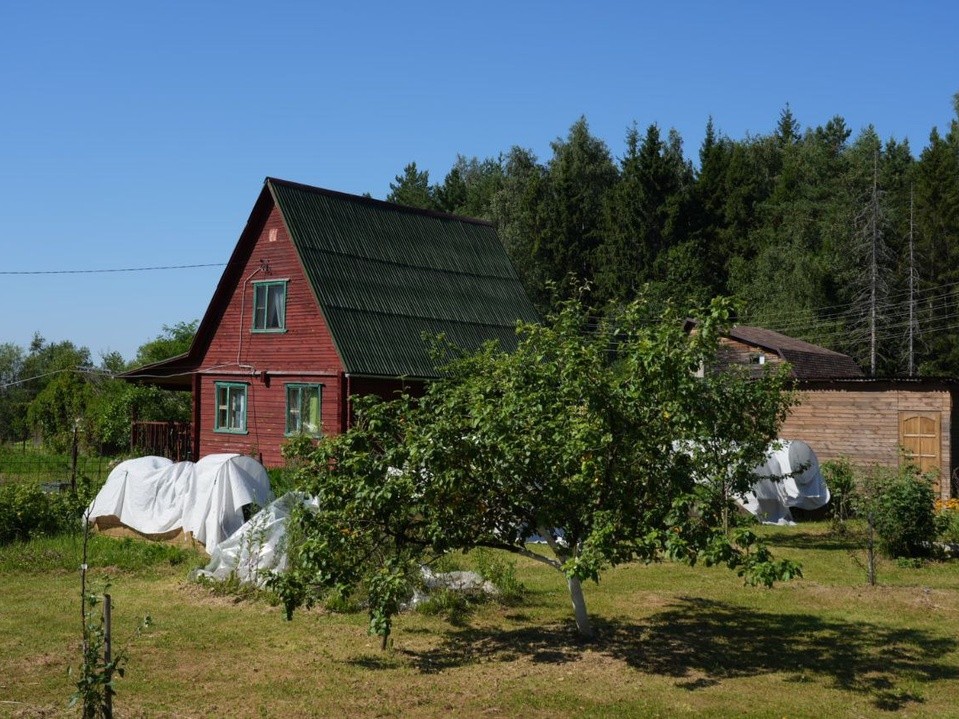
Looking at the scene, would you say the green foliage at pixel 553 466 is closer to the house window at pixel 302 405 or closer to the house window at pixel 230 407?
the house window at pixel 302 405

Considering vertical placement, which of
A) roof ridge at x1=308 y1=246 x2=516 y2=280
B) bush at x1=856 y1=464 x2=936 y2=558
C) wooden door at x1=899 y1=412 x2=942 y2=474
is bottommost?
bush at x1=856 y1=464 x2=936 y2=558

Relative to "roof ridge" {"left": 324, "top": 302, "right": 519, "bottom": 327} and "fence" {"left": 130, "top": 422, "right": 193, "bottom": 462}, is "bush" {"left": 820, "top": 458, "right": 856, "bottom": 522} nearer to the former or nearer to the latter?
"roof ridge" {"left": 324, "top": 302, "right": 519, "bottom": 327}

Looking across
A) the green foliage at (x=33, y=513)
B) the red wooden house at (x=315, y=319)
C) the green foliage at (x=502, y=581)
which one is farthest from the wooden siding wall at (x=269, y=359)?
the green foliage at (x=502, y=581)

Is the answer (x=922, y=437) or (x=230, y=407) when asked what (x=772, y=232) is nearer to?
(x=922, y=437)

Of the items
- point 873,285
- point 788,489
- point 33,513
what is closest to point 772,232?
point 873,285

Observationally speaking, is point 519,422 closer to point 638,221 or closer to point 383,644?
point 383,644

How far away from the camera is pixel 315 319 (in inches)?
1070

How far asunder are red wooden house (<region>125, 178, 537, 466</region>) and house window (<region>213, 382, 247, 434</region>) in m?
0.03

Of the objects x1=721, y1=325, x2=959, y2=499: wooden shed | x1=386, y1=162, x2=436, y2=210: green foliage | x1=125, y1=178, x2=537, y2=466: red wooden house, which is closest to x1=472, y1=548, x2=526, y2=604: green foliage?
x1=125, y1=178, x2=537, y2=466: red wooden house

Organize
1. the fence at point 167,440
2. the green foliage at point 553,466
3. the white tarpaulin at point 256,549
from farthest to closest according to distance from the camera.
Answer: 1. the fence at point 167,440
2. the white tarpaulin at point 256,549
3. the green foliage at point 553,466

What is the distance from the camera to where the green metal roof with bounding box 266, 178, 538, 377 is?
26.9m

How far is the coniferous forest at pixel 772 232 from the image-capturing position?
5616 cm

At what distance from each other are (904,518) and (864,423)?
10238 millimetres

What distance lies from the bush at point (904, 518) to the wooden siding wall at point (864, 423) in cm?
838
